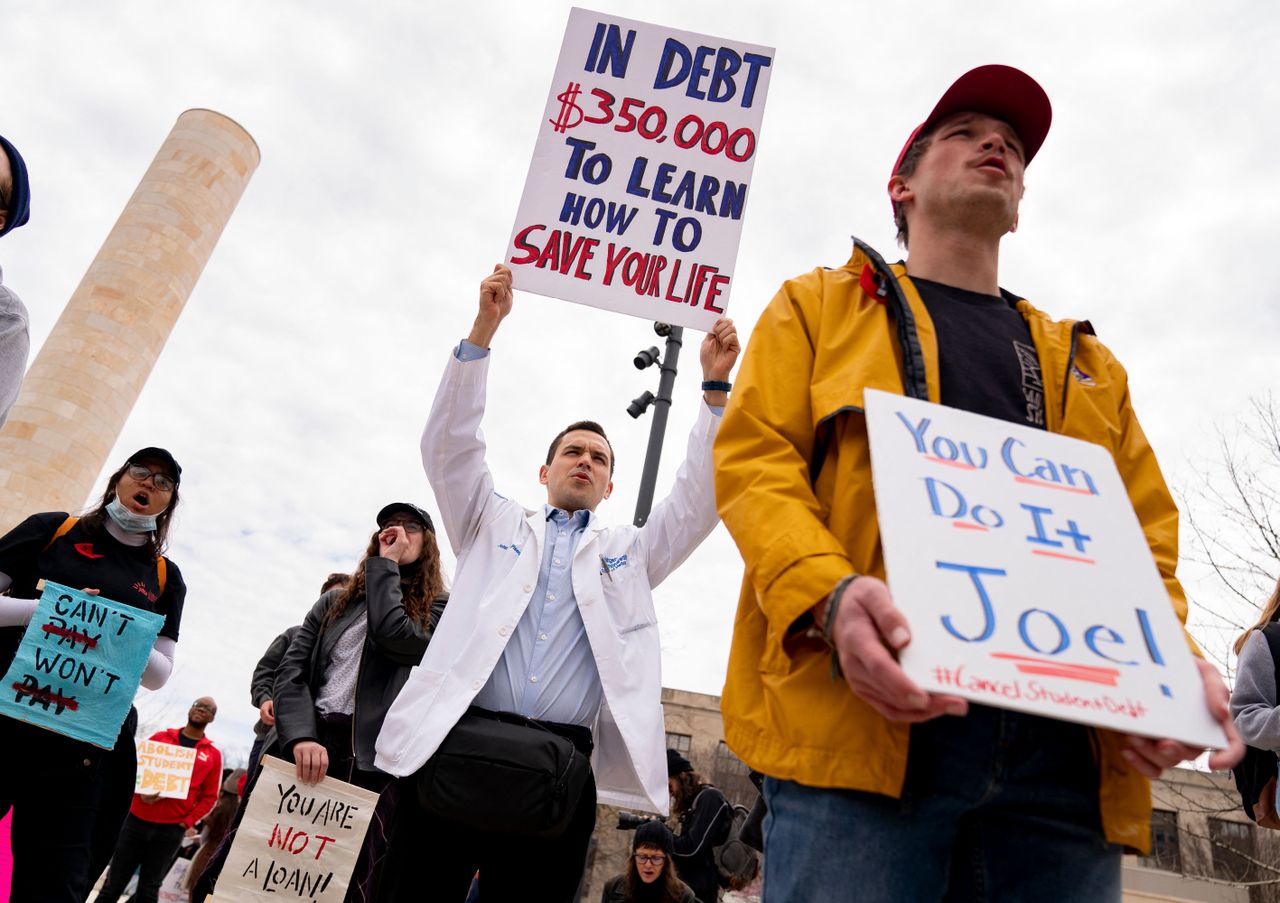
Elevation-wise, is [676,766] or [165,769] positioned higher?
[676,766]

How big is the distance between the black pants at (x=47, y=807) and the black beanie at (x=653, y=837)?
398 cm

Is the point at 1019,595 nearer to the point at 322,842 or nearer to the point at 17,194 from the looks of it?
the point at 17,194

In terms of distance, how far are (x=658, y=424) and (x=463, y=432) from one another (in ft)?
18.2

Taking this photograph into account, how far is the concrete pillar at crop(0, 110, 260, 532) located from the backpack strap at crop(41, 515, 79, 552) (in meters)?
11.7

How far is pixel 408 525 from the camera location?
15.5 ft

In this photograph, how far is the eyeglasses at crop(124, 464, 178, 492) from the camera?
4137 mm

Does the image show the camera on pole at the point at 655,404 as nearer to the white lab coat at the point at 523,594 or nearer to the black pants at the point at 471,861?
the white lab coat at the point at 523,594

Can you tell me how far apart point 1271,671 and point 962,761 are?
9.41 feet

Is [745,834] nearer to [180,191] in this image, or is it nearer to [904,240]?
[904,240]

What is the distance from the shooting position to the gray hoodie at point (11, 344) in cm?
277

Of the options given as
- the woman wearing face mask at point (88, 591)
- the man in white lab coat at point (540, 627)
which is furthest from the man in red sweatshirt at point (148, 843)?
the man in white lab coat at point (540, 627)

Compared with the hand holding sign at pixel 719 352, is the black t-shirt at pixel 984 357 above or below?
below

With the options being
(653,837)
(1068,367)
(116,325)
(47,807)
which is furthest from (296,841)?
(116,325)

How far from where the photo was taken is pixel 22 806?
3.38 meters
